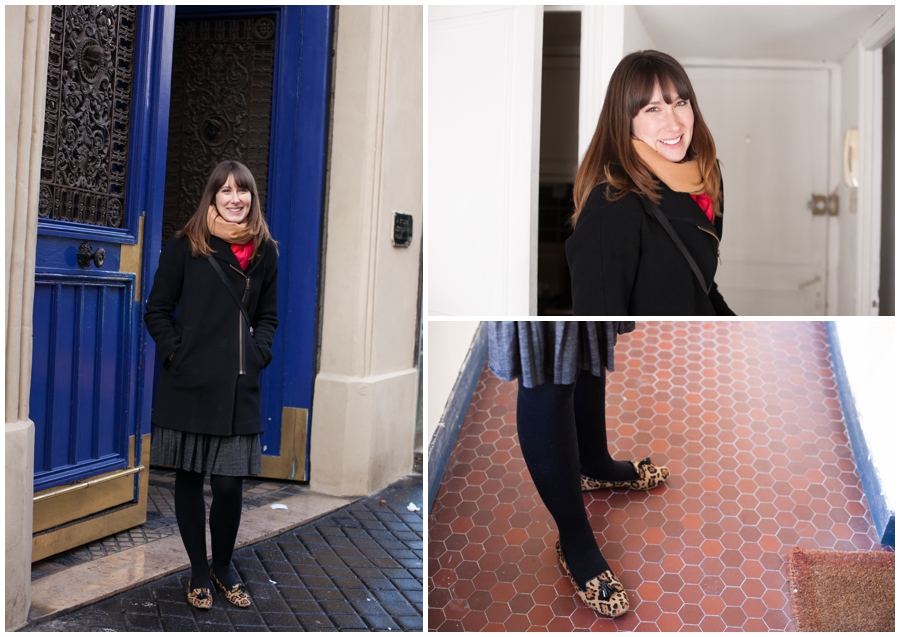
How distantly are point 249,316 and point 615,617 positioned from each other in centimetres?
137

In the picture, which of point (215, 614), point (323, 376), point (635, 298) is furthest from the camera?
point (323, 376)

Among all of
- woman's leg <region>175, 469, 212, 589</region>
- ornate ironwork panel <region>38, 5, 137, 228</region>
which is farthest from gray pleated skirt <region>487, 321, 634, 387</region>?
ornate ironwork panel <region>38, 5, 137, 228</region>

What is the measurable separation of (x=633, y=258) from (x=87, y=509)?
6.78 ft

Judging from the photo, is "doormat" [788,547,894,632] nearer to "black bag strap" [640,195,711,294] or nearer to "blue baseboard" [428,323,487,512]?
"black bag strap" [640,195,711,294]

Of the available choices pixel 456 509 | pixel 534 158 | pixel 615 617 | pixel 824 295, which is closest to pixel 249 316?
pixel 456 509

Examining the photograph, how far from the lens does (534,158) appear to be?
6.66 ft

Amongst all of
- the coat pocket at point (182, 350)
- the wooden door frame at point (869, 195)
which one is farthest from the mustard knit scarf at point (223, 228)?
the wooden door frame at point (869, 195)

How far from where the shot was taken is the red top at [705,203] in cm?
175

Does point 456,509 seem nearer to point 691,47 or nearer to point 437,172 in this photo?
point 437,172

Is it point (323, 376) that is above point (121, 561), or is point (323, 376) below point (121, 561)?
above

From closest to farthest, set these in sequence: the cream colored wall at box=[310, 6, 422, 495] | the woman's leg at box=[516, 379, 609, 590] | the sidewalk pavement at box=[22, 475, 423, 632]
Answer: the woman's leg at box=[516, 379, 609, 590]
the sidewalk pavement at box=[22, 475, 423, 632]
the cream colored wall at box=[310, 6, 422, 495]

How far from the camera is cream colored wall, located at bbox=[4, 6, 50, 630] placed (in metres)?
1.75

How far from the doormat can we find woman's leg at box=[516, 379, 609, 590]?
0.48 m

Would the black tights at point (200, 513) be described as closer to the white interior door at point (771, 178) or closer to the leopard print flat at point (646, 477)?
the leopard print flat at point (646, 477)
